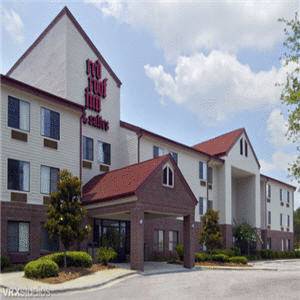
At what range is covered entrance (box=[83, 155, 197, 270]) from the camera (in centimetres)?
2222

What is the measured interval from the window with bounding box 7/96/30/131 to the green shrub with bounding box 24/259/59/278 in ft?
23.1

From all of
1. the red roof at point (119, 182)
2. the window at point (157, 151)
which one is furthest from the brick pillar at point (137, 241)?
the window at point (157, 151)

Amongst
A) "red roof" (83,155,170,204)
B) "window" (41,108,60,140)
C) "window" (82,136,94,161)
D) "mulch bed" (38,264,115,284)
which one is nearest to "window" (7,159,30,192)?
"window" (41,108,60,140)

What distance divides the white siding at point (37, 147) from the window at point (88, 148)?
1.35m

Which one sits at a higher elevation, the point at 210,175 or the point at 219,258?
the point at 210,175

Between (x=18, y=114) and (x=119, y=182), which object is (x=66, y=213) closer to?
(x=119, y=182)

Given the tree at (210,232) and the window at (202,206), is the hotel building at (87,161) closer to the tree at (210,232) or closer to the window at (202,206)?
the window at (202,206)

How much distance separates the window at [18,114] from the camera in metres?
22.2

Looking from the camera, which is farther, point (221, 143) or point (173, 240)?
point (221, 143)

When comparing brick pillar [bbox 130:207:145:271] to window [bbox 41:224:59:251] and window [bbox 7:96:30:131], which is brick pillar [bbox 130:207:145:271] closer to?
window [bbox 41:224:59:251]

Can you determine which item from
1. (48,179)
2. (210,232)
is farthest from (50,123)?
(210,232)

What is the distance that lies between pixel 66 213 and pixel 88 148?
7.78 metres

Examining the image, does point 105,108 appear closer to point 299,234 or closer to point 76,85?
point 76,85

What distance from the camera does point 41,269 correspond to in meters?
17.8
